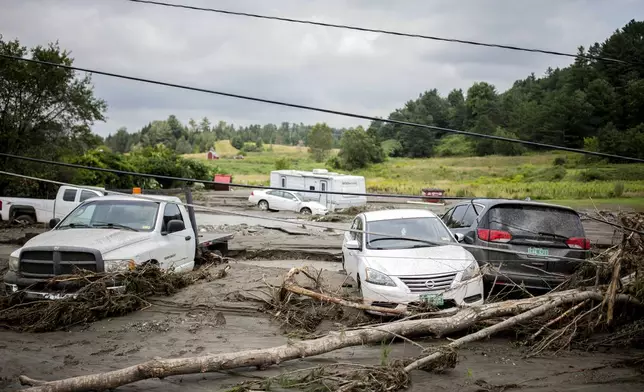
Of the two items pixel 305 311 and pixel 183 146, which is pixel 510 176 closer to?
pixel 305 311

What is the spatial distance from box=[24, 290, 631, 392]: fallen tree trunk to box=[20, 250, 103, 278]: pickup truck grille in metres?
3.42

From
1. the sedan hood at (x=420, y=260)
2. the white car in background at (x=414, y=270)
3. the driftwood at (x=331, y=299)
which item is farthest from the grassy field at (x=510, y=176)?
the driftwood at (x=331, y=299)

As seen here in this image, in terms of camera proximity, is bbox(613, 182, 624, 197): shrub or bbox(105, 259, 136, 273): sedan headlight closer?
bbox(105, 259, 136, 273): sedan headlight

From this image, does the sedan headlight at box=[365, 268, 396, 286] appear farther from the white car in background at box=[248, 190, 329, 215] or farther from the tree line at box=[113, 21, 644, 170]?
the white car in background at box=[248, 190, 329, 215]

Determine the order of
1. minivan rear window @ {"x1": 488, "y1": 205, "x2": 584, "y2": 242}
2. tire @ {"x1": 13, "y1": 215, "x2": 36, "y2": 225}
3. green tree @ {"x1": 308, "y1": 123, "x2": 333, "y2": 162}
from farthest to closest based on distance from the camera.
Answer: green tree @ {"x1": 308, "y1": 123, "x2": 333, "y2": 162} < tire @ {"x1": 13, "y1": 215, "x2": 36, "y2": 225} < minivan rear window @ {"x1": 488, "y1": 205, "x2": 584, "y2": 242}

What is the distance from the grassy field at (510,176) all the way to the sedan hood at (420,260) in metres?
19.1

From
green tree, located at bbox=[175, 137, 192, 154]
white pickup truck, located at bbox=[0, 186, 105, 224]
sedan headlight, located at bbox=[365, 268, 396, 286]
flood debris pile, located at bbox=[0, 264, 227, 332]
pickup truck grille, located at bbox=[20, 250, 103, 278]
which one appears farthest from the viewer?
green tree, located at bbox=[175, 137, 192, 154]

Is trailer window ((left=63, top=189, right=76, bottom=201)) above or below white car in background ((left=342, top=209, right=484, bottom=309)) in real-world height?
above

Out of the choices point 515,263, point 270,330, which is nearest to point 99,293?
point 270,330

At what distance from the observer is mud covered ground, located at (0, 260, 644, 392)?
6.21 m

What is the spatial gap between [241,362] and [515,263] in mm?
5145

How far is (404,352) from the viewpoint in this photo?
24.1ft

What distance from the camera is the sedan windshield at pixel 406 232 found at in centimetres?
991

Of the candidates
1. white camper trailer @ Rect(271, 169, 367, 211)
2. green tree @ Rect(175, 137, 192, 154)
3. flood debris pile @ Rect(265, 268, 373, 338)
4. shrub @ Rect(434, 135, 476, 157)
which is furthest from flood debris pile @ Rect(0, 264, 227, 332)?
green tree @ Rect(175, 137, 192, 154)
